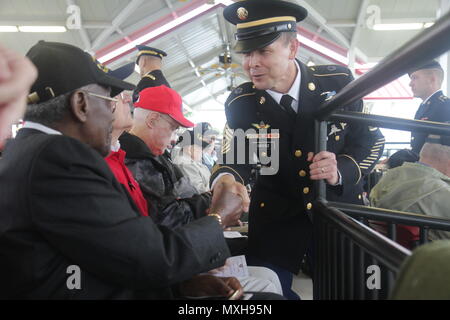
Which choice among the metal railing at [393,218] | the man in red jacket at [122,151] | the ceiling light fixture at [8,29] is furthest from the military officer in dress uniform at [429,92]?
the ceiling light fixture at [8,29]

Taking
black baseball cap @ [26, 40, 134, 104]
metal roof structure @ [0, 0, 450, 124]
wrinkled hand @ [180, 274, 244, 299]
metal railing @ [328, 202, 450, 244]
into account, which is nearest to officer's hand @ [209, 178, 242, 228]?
wrinkled hand @ [180, 274, 244, 299]

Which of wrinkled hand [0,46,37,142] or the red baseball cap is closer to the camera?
wrinkled hand [0,46,37,142]

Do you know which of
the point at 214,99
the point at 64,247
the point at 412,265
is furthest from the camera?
the point at 214,99

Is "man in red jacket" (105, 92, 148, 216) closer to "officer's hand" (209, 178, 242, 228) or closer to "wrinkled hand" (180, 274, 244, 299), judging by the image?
"officer's hand" (209, 178, 242, 228)

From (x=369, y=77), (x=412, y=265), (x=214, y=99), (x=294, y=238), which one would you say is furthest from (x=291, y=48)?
(x=214, y=99)

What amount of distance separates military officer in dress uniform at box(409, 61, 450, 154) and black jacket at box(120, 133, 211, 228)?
6.84 feet

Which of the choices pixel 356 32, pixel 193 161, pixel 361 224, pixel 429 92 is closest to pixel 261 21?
pixel 361 224

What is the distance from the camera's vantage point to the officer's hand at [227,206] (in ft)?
4.50

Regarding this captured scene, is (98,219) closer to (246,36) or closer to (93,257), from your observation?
(93,257)

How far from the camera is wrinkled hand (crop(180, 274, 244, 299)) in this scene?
3.71 feet

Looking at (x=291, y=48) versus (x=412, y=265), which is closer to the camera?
(x=412, y=265)

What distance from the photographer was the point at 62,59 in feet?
3.56

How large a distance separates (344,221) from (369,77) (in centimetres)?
38

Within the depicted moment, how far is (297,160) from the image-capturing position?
1626 mm
